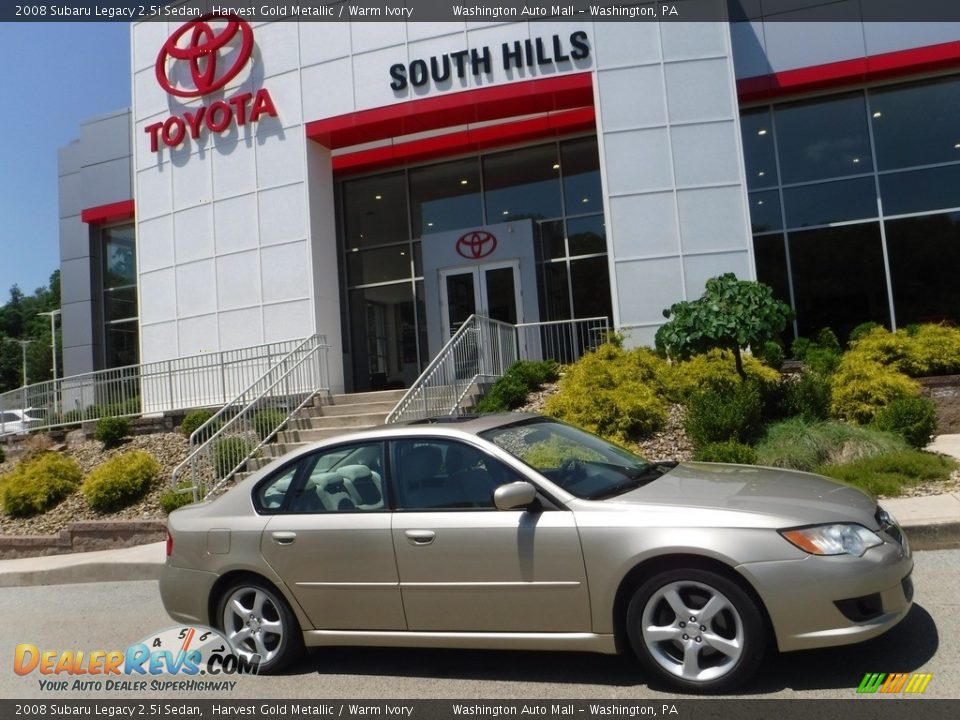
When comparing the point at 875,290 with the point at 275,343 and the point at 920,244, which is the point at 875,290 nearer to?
the point at 920,244

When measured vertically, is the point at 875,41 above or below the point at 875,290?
above

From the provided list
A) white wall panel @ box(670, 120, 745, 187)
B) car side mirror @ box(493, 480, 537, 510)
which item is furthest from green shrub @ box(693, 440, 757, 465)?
white wall panel @ box(670, 120, 745, 187)

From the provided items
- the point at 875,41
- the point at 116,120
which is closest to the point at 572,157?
the point at 875,41

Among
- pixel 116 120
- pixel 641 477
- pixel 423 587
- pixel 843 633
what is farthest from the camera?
pixel 116 120

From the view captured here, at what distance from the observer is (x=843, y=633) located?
3.66 m

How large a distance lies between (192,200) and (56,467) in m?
7.53

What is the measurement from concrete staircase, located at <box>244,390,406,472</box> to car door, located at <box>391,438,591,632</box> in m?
7.23

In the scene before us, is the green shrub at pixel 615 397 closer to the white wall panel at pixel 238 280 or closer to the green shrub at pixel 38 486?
the green shrub at pixel 38 486

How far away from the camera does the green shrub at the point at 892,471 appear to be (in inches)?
286

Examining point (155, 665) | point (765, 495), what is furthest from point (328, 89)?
point (765, 495)

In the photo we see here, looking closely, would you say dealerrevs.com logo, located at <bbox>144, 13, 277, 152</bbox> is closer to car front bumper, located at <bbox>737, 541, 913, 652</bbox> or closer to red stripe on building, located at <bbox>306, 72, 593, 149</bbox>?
red stripe on building, located at <bbox>306, 72, 593, 149</bbox>

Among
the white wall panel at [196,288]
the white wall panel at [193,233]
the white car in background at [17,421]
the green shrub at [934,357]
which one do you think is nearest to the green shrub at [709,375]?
the green shrub at [934,357]

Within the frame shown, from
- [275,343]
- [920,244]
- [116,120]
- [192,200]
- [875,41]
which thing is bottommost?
[275,343]

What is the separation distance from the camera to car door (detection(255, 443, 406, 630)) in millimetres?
4523
